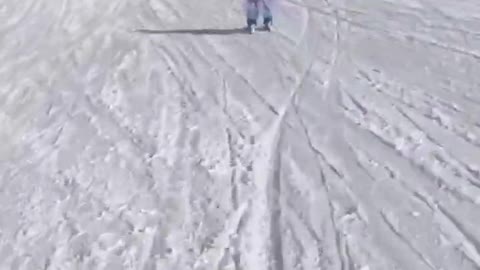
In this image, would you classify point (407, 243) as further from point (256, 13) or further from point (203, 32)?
point (203, 32)

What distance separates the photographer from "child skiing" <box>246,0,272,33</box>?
12289mm

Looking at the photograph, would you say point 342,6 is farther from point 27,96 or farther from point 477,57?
point 27,96

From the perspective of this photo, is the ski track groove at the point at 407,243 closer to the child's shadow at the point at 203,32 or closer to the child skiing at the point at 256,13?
the child skiing at the point at 256,13

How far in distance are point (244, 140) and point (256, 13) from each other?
3624 millimetres

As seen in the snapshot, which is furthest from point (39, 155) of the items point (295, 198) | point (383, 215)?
point (383, 215)

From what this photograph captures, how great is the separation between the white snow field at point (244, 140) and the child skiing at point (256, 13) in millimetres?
152

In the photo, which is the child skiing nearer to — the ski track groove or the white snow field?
the white snow field

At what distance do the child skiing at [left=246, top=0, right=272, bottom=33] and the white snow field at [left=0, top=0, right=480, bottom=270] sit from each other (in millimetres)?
152

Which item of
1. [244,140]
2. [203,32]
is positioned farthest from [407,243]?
[203,32]

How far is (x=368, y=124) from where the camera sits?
938 cm

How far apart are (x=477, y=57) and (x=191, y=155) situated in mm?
4240

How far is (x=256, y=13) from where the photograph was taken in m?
12.3

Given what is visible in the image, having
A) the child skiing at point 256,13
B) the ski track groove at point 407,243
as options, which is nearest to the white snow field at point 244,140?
the ski track groove at point 407,243

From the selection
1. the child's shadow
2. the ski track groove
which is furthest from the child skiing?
the ski track groove
